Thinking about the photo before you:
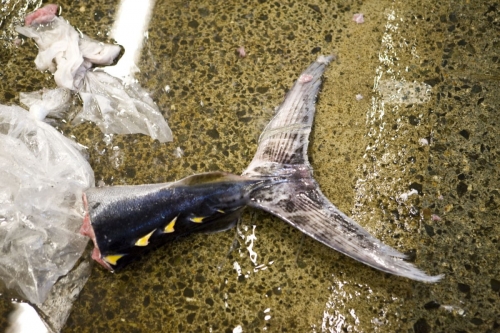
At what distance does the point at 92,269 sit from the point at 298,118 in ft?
5.47

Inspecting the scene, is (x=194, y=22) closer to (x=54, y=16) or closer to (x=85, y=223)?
(x=54, y=16)

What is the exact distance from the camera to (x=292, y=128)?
343 cm

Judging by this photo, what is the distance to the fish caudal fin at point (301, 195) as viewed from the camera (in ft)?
9.95

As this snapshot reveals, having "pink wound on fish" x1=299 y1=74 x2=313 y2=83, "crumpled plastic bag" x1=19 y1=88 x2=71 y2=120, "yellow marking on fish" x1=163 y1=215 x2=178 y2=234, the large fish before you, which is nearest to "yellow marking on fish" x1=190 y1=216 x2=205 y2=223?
the large fish

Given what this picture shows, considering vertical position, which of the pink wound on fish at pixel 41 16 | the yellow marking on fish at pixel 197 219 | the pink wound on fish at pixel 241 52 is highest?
the pink wound on fish at pixel 41 16

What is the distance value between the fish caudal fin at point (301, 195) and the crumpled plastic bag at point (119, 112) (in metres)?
0.79

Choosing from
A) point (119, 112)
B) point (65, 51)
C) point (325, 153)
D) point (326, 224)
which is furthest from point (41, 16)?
point (326, 224)

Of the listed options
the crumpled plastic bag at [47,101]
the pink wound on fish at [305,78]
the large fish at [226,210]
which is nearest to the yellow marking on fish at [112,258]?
the large fish at [226,210]

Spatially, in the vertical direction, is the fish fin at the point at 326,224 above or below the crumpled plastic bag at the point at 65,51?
below

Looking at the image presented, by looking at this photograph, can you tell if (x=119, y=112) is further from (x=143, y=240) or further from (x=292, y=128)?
(x=292, y=128)

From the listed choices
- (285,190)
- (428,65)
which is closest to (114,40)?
(285,190)

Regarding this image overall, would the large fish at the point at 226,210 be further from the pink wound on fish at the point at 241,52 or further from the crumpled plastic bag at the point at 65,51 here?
the crumpled plastic bag at the point at 65,51

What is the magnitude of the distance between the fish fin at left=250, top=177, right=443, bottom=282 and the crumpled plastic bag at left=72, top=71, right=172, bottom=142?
976 mm

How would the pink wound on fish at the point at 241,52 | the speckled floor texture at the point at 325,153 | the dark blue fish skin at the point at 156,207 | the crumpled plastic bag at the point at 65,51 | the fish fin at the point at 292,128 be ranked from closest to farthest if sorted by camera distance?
the dark blue fish skin at the point at 156,207
the speckled floor texture at the point at 325,153
the fish fin at the point at 292,128
the crumpled plastic bag at the point at 65,51
the pink wound on fish at the point at 241,52
